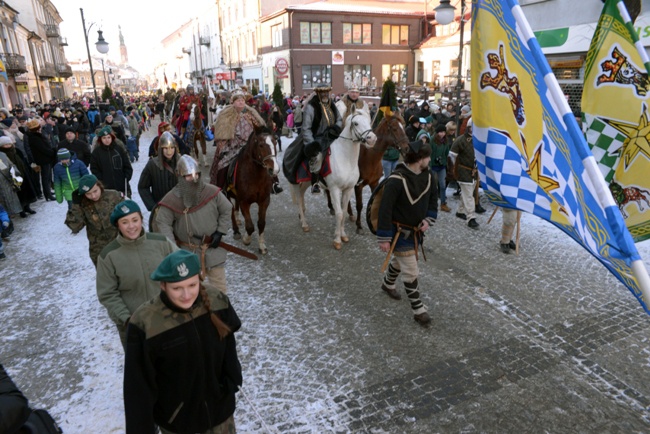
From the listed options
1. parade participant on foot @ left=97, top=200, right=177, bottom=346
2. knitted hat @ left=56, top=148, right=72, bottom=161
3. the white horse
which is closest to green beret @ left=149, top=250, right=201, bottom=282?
parade participant on foot @ left=97, top=200, right=177, bottom=346

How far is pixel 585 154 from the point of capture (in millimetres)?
2041

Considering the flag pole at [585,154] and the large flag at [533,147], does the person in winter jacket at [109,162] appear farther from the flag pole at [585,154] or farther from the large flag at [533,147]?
the flag pole at [585,154]

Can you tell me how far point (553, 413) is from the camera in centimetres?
365

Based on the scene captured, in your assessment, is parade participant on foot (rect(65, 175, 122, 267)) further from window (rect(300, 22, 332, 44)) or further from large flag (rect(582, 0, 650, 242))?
window (rect(300, 22, 332, 44))

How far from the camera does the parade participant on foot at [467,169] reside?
8.05 meters

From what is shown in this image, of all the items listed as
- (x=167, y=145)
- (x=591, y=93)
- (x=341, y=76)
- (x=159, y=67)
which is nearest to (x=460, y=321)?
(x=591, y=93)

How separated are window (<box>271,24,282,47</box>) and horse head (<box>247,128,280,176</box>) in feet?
112

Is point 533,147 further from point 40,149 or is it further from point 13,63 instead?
point 13,63

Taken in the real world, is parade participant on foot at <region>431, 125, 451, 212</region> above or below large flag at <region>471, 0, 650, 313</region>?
below

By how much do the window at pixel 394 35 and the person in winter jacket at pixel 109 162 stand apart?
120ft

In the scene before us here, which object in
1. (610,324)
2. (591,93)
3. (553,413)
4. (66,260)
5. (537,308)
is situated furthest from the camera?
(66,260)

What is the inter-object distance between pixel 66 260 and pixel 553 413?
7.29m

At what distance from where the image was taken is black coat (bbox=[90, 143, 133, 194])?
6898 mm

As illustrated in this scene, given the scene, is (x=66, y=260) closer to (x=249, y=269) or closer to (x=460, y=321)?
(x=249, y=269)
